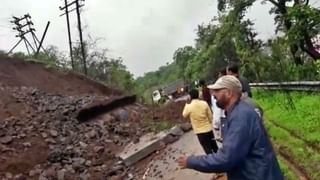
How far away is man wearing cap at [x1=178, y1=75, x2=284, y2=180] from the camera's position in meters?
4.21

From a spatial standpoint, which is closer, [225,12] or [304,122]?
[304,122]

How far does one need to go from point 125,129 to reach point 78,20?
24.1 meters

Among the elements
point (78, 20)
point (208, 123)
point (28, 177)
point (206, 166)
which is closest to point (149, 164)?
point (28, 177)

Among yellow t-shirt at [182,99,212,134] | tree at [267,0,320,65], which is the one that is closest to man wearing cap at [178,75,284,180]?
yellow t-shirt at [182,99,212,134]

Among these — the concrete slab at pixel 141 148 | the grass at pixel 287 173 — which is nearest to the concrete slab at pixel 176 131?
the concrete slab at pixel 141 148

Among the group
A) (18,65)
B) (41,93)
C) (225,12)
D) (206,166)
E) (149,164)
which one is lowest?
(149,164)

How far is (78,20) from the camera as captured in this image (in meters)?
44.2

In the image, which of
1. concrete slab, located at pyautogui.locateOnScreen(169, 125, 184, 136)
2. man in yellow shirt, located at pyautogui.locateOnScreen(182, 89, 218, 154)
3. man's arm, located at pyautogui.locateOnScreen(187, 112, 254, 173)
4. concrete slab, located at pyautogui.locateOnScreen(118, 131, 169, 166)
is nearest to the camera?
man's arm, located at pyautogui.locateOnScreen(187, 112, 254, 173)

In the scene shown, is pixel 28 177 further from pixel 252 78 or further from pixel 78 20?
pixel 78 20

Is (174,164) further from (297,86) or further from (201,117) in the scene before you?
(297,86)

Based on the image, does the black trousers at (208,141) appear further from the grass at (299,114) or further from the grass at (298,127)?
the grass at (299,114)

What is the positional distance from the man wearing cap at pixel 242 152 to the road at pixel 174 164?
21.1ft

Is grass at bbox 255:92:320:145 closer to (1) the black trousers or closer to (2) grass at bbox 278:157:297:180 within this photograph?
(2) grass at bbox 278:157:297:180

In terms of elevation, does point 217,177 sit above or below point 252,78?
below
